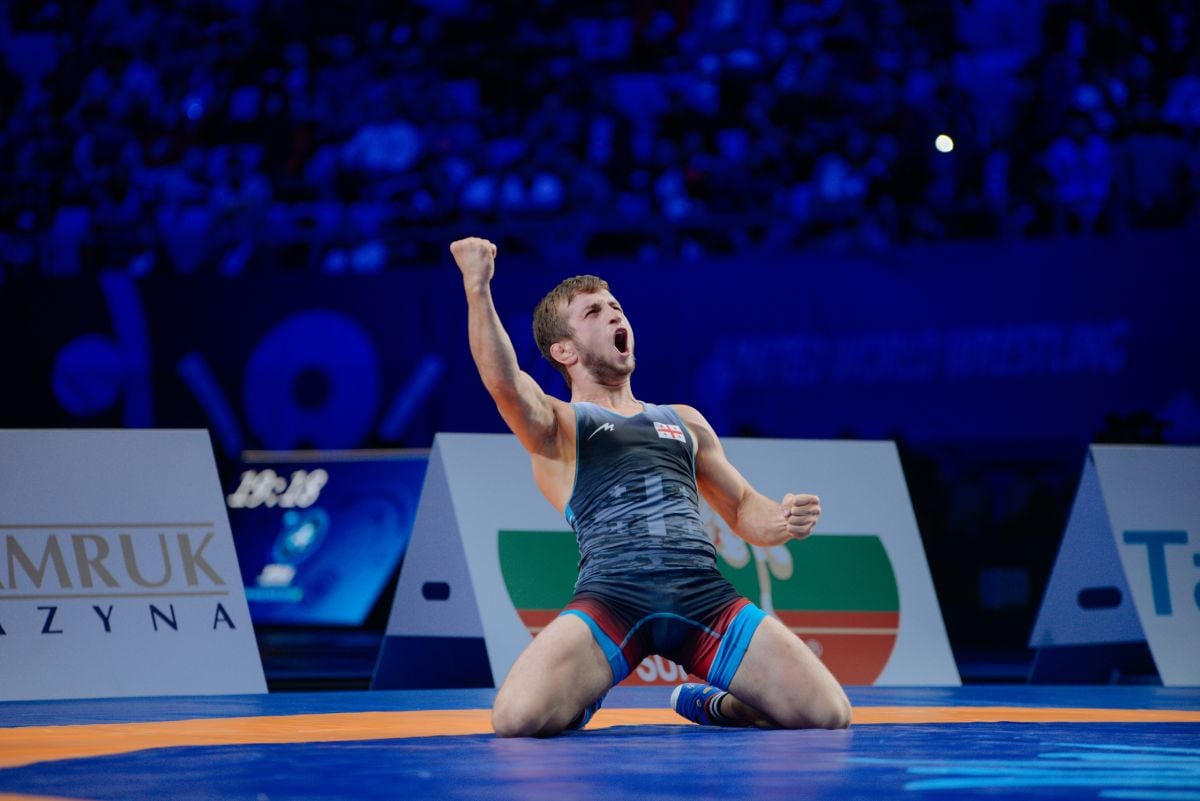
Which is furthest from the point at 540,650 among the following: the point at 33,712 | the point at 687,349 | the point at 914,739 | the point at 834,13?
the point at 834,13

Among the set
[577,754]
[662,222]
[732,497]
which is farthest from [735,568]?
[662,222]

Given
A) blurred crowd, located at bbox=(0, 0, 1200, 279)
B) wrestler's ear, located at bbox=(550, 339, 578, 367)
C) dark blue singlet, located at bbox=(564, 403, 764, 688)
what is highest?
blurred crowd, located at bbox=(0, 0, 1200, 279)

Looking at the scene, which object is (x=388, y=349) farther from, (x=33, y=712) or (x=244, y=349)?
(x=33, y=712)

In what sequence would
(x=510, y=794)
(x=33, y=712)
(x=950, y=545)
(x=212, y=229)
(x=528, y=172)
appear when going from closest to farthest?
(x=510, y=794), (x=33, y=712), (x=950, y=545), (x=212, y=229), (x=528, y=172)

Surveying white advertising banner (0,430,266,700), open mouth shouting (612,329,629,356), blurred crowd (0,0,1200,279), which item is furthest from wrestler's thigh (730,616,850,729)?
blurred crowd (0,0,1200,279)

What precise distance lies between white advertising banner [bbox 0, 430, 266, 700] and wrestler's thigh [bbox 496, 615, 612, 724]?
1.76 metres

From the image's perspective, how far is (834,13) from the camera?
1173 cm

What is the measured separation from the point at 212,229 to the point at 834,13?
546cm

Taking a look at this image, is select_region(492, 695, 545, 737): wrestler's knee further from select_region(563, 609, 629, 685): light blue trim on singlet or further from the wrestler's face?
the wrestler's face

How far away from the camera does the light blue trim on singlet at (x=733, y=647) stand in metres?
3.45

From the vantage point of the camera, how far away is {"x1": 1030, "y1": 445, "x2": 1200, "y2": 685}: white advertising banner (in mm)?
5691

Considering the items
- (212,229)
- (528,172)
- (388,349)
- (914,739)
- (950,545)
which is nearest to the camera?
(914,739)

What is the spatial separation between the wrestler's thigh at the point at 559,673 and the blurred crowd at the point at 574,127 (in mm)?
6056

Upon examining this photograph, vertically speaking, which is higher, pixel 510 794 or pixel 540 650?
pixel 540 650
